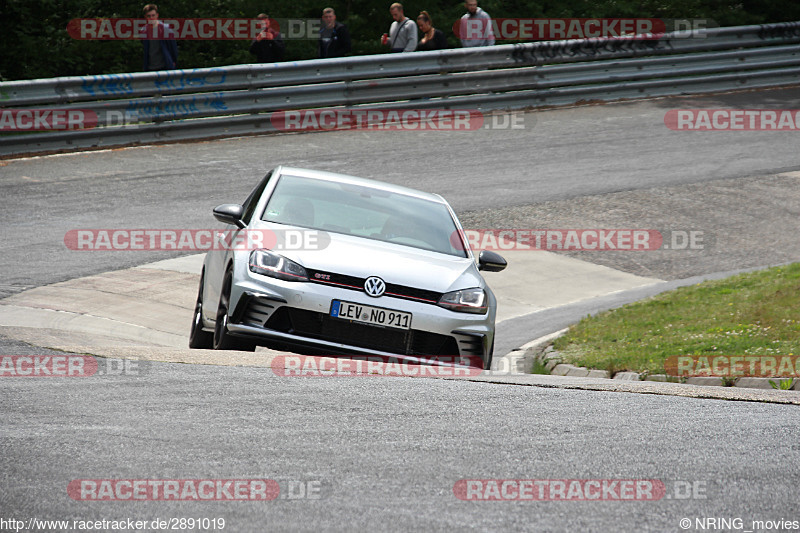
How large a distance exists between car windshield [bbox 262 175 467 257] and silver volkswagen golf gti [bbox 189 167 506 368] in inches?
0.5

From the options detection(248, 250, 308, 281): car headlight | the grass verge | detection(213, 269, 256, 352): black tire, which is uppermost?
detection(248, 250, 308, 281): car headlight

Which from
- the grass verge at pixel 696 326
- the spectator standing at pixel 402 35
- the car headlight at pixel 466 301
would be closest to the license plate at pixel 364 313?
the car headlight at pixel 466 301

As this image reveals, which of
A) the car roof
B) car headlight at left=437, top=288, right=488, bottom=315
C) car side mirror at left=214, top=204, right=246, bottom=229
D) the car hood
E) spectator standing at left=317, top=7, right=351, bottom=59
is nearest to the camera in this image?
the car hood

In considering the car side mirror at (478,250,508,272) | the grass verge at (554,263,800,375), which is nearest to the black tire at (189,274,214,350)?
the car side mirror at (478,250,508,272)

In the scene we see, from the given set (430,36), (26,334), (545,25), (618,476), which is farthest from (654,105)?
(618,476)

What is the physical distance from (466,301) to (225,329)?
1812mm

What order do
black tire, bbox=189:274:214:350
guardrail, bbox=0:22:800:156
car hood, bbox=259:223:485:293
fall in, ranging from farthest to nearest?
guardrail, bbox=0:22:800:156
black tire, bbox=189:274:214:350
car hood, bbox=259:223:485:293

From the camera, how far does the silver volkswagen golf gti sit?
23.6 ft

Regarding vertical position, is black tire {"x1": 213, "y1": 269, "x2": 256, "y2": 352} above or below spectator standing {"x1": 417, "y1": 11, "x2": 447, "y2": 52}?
below

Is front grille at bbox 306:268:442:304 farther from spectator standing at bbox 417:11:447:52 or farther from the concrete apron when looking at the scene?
spectator standing at bbox 417:11:447:52

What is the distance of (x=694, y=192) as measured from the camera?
15.6 meters

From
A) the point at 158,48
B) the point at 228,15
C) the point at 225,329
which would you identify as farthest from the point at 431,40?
the point at 225,329

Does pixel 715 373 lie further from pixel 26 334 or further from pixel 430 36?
pixel 430 36

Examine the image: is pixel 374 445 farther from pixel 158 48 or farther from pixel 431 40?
pixel 431 40
